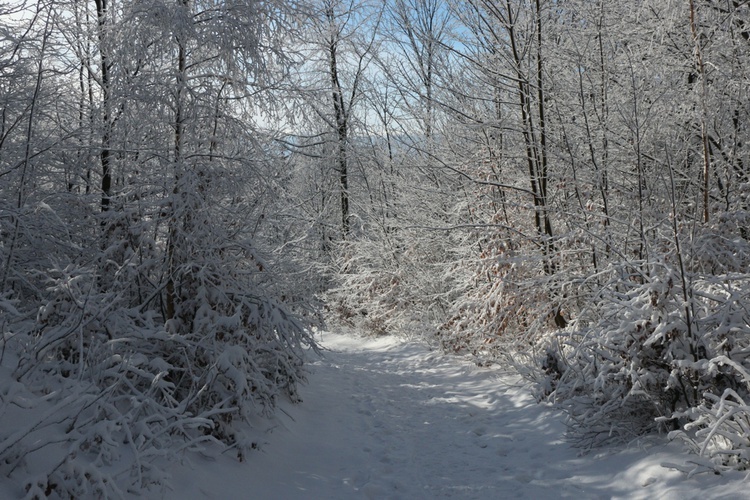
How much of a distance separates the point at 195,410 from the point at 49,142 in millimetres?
3431

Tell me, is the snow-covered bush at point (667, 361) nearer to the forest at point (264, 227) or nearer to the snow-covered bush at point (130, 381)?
the forest at point (264, 227)

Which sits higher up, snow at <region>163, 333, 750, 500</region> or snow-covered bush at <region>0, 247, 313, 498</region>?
snow-covered bush at <region>0, 247, 313, 498</region>

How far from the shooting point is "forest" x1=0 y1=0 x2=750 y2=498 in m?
3.67

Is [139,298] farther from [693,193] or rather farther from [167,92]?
[693,193]

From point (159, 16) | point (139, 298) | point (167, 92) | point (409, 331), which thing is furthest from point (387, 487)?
point (409, 331)

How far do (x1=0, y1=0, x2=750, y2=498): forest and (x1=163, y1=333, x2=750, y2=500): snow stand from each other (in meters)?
0.24

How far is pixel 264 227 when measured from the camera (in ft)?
19.1

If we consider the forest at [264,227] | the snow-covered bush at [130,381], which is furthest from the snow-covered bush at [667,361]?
the snow-covered bush at [130,381]

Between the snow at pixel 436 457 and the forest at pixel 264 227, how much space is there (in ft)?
0.79

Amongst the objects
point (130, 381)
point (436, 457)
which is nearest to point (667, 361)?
point (436, 457)

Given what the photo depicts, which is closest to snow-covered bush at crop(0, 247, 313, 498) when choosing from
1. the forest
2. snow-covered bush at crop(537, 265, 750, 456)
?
the forest

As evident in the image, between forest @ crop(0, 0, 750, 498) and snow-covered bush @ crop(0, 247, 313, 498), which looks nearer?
snow-covered bush @ crop(0, 247, 313, 498)

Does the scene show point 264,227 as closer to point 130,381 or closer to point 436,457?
point 130,381

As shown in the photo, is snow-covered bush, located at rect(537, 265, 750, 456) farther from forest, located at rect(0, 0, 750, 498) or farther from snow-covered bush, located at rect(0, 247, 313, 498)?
snow-covered bush, located at rect(0, 247, 313, 498)
